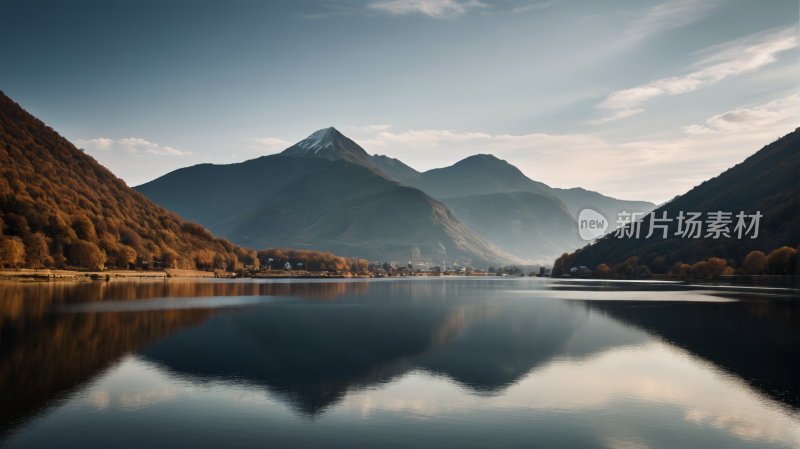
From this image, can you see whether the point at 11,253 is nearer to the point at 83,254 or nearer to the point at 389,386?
the point at 83,254

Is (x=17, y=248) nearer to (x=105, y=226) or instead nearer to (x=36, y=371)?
(x=105, y=226)

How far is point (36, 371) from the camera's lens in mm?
22016

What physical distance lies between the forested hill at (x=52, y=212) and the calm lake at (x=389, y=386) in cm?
11140

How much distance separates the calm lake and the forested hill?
365 feet

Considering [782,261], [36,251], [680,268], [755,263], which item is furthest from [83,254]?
[680,268]

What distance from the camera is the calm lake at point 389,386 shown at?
600 inches

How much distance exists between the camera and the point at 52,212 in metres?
142

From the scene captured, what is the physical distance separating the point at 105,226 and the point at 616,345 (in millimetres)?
177025

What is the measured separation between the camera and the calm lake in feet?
50.0

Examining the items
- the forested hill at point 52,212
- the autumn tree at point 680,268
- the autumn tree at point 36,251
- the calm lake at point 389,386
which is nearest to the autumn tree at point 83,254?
the forested hill at point 52,212

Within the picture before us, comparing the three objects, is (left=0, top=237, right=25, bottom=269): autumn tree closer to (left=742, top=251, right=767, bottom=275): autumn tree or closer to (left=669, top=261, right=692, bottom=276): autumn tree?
(left=742, top=251, right=767, bottom=275): autumn tree

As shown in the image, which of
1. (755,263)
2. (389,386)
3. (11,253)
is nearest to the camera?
(389,386)

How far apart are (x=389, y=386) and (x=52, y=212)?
15612 cm

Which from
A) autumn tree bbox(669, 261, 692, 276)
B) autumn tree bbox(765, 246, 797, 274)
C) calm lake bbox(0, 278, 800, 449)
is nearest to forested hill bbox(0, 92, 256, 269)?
calm lake bbox(0, 278, 800, 449)
